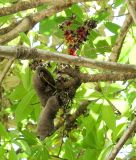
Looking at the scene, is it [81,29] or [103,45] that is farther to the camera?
[103,45]

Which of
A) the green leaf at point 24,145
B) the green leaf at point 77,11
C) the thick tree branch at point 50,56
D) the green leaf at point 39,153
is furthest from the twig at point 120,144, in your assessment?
the green leaf at point 77,11

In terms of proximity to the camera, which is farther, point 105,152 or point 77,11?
point 77,11

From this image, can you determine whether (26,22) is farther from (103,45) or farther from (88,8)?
(88,8)

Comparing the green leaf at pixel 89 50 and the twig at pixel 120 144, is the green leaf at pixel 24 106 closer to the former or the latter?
the green leaf at pixel 89 50

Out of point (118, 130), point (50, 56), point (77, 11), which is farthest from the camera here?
point (77, 11)

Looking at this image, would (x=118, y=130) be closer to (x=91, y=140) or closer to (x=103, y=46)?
(x=91, y=140)

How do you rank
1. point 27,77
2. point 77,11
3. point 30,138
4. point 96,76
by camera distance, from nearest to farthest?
point 96,76 → point 27,77 → point 30,138 → point 77,11

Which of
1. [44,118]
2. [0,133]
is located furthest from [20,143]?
[44,118]

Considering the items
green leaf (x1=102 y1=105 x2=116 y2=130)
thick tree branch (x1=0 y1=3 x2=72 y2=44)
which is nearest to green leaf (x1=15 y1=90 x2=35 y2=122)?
thick tree branch (x1=0 y1=3 x2=72 y2=44)

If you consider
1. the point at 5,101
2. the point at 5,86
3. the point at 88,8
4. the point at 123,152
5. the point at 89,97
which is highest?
the point at 88,8

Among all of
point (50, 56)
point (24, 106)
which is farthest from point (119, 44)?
point (50, 56)

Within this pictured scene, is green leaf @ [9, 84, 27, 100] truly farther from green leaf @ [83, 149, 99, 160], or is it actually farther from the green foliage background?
green leaf @ [83, 149, 99, 160]
